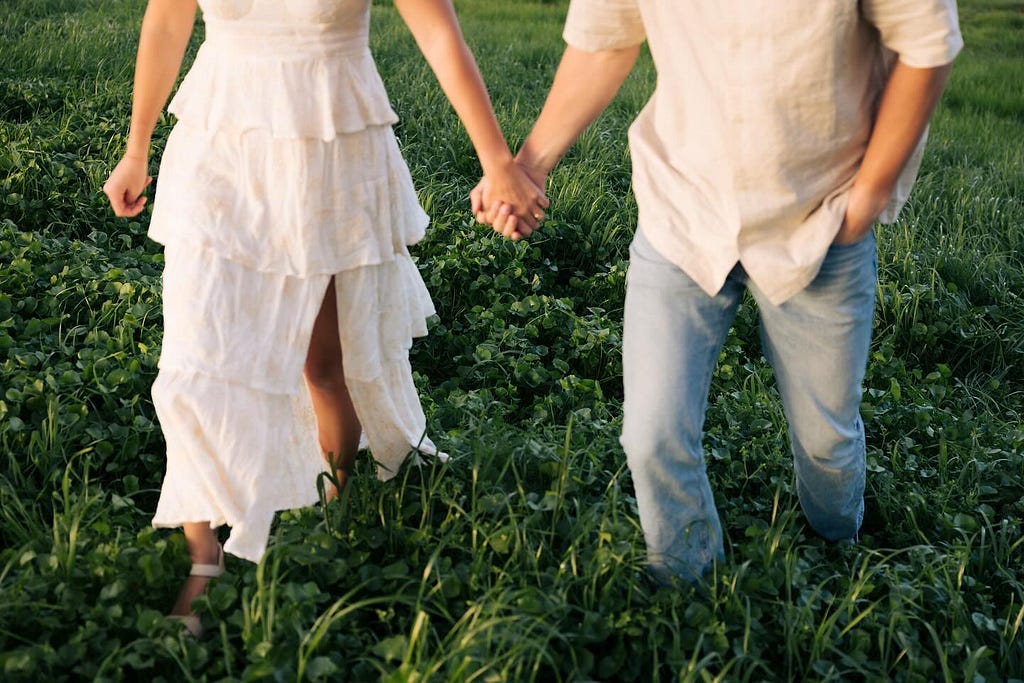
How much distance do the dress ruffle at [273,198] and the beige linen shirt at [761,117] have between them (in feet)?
2.10

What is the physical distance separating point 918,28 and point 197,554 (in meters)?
1.90

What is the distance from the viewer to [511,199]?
2.83 meters

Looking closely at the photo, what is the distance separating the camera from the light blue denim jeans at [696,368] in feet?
8.27

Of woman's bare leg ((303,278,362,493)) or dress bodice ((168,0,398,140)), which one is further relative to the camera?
woman's bare leg ((303,278,362,493))

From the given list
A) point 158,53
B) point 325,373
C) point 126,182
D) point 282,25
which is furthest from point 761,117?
point 126,182

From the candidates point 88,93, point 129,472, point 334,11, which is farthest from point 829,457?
point 88,93

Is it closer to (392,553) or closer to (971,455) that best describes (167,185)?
(392,553)

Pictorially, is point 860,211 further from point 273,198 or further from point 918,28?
point 273,198

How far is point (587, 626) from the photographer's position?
2.55m

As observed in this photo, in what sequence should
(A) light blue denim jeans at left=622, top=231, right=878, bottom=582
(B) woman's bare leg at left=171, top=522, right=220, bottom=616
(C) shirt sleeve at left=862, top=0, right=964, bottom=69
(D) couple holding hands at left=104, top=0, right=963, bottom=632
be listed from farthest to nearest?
1. (B) woman's bare leg at left=171, top=522, right=220, bottom=616
2. (A) light blue denim jeans at left=622, top=231, right=878, bottom=582
3. (D) couple holding hands at left=104, top=0, right=963, bottom=632
4. (C) shirt sleeve at left=862, top=0, right=964, bottom=69

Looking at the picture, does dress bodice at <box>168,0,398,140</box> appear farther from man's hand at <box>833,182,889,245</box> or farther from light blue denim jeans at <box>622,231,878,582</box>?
man's hand at <box>833,182,889,245</box>

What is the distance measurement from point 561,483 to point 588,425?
0.72 metres

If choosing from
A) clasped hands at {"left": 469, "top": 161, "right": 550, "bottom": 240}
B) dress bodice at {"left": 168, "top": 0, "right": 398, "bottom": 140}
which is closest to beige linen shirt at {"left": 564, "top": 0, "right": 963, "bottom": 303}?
clasped hands at {"left": 469, "top": 161, "right": 550, "bottom": 240}

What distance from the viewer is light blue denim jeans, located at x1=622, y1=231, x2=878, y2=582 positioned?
8.27 feet
